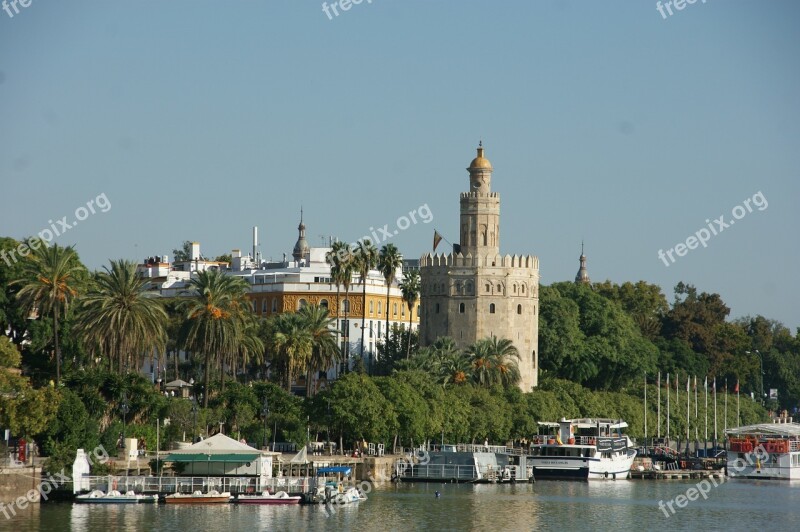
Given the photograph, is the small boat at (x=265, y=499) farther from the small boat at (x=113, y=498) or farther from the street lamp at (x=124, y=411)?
the street lamp at (x=124, y=411)

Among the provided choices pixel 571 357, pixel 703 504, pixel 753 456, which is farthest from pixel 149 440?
pixel 571 357

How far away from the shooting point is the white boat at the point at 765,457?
11800 centimetres

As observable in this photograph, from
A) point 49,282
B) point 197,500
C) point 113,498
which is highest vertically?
point 49,282

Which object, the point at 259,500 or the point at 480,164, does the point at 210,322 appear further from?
the point at 480,164

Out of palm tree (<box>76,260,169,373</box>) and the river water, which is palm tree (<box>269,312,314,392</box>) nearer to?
the river water

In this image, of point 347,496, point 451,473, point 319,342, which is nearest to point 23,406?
point 347,496

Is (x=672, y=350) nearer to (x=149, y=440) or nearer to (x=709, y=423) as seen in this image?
(x=709, y=423)

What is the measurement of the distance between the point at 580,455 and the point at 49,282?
1538 inches

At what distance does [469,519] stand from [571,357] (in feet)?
230

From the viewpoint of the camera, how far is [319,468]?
3521 inches

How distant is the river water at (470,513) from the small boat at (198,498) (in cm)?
71

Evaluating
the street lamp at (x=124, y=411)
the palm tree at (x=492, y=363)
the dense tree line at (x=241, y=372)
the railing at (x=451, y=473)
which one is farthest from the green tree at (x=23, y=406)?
the palm tree at (x=492, y=363)

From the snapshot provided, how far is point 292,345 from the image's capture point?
109812mm

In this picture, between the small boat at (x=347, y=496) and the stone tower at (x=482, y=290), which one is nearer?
the small boat at (x=347, y=496)
